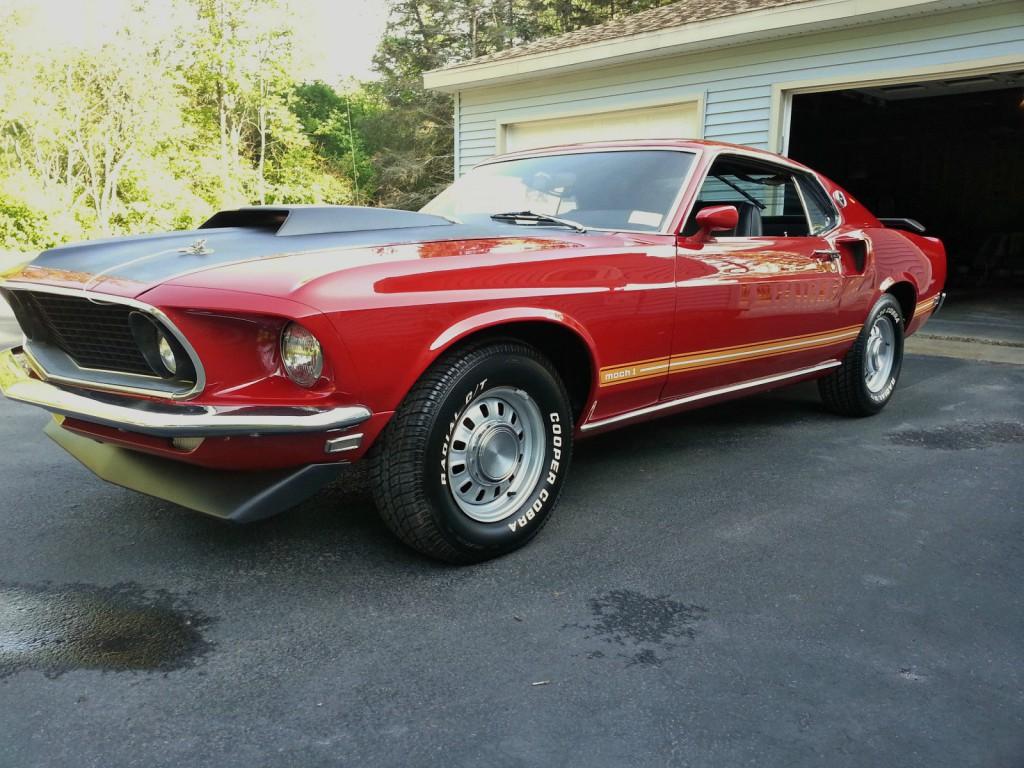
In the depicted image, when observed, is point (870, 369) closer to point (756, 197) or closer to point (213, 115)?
point (756, 197)

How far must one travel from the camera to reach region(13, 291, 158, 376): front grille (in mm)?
2465

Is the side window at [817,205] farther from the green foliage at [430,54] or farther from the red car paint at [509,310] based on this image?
the green foliage at [430,54]

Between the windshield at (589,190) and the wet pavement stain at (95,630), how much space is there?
200 centimetres

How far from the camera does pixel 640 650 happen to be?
7.32 ft

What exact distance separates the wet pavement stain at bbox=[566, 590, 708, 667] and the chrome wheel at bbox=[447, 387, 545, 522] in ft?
1.73

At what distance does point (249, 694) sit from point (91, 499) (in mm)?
1743

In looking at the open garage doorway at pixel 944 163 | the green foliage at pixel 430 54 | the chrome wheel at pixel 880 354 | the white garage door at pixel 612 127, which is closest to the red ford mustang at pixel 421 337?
the chrome wheel at pixel 880 354

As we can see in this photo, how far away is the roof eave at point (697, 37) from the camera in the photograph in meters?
8.11

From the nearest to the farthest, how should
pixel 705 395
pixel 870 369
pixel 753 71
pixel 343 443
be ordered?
pixel 343 443 < pixel 705 395 < pixel 870 369 < pixel 753 71

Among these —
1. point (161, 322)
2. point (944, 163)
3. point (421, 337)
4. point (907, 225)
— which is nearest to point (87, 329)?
point (161, 322)

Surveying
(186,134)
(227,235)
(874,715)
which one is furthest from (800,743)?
(186,134)

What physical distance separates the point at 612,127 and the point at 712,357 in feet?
25.9

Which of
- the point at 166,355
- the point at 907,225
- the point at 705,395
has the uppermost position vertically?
the point at 907,225

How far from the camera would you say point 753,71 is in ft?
30.6
